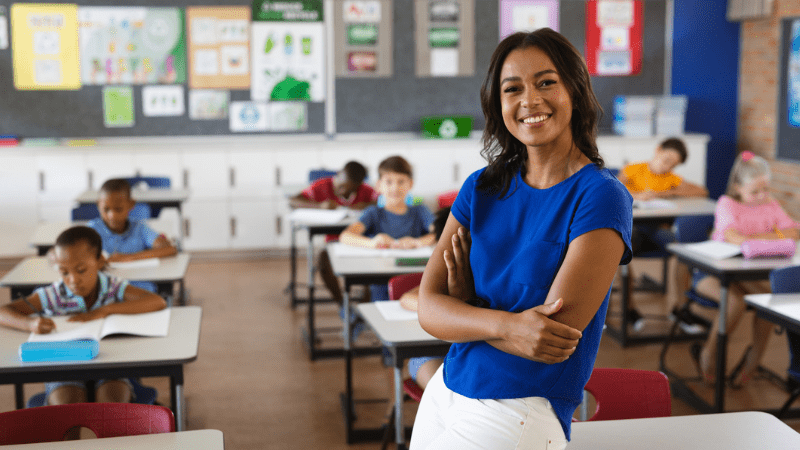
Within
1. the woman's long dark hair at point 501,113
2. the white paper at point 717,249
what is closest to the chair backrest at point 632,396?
the woman's long dark hair at point 501,113

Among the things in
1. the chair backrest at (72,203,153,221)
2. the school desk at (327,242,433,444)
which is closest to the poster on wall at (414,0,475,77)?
the chair backrest at (72,203,153,221)

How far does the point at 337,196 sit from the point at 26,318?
2683mm

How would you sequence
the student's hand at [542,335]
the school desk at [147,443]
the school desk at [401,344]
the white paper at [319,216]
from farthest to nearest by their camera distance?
1. the white paper at [319,216]
2. the school desk at [401,344]
3. the school desk at [147,443]
4. the student's hand at [542,335]

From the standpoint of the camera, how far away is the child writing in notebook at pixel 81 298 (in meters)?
2.44

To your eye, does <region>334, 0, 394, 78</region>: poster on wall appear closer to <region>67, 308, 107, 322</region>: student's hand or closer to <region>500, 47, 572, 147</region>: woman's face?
<region>67, 308, 107, 322</region>: student's hand

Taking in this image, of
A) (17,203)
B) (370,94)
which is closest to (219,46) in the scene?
(370,94)

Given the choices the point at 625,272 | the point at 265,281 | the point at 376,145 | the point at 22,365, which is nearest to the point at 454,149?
the point at 376,145

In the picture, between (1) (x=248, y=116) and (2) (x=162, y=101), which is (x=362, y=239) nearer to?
(1) (x=248, y=116)

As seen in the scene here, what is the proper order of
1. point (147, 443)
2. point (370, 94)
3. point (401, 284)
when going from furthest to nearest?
1. point (370, 94)
2. point (401, 284)
3. point (147, 443)

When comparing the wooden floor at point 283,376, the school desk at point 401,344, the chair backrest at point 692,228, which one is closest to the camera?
the school desk at point 401,344

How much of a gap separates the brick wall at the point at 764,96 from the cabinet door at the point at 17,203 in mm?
6186

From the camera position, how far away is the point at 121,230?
11.9ft

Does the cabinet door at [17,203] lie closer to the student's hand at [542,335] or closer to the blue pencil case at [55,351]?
the blue pencil case at [55,351]

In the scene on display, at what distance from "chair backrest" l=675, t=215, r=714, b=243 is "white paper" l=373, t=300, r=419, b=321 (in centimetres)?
200
